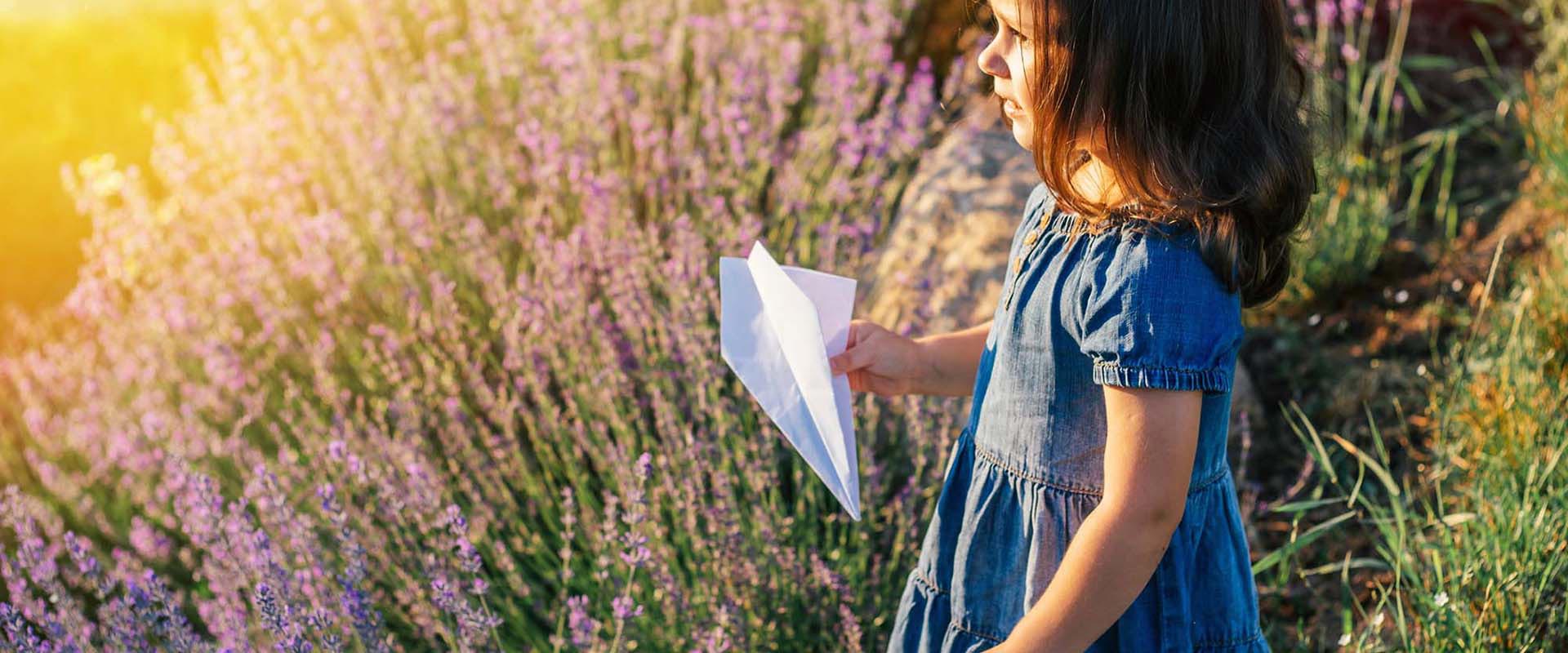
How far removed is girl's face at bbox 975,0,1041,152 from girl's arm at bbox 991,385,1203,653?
0.32 metres

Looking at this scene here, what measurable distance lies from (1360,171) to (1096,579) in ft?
7.67

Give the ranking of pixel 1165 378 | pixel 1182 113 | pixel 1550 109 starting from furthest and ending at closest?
pixel 1550 109 → pixel 1182 113 → pixel 1165 378

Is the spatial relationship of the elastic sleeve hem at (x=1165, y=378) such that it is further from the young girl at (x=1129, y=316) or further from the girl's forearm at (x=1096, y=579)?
the girl's forearm at (x=1096, y=579)

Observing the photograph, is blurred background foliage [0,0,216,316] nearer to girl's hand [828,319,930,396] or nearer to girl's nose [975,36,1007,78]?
girl's hand [828,319,930,396]

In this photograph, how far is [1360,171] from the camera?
3203mm

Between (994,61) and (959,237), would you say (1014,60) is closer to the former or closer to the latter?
(994,61)

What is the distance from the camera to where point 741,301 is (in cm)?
151

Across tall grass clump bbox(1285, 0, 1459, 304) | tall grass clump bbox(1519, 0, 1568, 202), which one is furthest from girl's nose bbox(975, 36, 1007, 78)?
tall grass clump bbox(1519, 0, 1568, 202)

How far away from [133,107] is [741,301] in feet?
16.4

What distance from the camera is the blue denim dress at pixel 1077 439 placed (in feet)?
4.04

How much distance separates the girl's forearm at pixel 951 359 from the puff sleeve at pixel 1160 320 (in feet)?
1.48

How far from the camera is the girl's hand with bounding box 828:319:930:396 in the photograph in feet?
5.44

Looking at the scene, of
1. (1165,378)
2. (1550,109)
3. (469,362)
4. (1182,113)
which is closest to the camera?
(1165,378)

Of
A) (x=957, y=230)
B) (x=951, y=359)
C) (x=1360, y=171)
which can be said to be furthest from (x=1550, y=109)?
(x=951, y=359)
